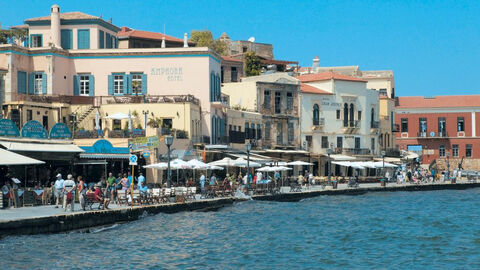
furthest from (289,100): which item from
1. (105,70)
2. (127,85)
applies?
(105,70)

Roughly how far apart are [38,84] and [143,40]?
67.9ft

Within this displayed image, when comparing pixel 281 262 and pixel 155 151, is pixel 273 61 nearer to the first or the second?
pixel 155 151

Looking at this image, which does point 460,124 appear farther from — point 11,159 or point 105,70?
point 11,159

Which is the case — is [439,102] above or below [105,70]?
below

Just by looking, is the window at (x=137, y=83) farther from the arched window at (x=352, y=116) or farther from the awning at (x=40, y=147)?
the arched window at (x=352, y=116)

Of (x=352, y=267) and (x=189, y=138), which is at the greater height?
(x=189, y=138)

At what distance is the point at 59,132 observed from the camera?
4231 cm

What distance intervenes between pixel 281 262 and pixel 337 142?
4691cm

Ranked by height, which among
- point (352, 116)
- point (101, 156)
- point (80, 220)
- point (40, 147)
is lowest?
point (80, 220)

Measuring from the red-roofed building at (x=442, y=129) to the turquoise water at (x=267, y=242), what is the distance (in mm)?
49294

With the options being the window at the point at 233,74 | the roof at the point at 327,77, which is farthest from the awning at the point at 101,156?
the window at the point at 233,74

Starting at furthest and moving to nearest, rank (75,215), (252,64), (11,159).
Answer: (252,64) → (11,159) → (75,215)

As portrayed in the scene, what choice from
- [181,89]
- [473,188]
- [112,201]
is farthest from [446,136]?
[112,201]

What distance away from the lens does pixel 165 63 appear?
53.4m
